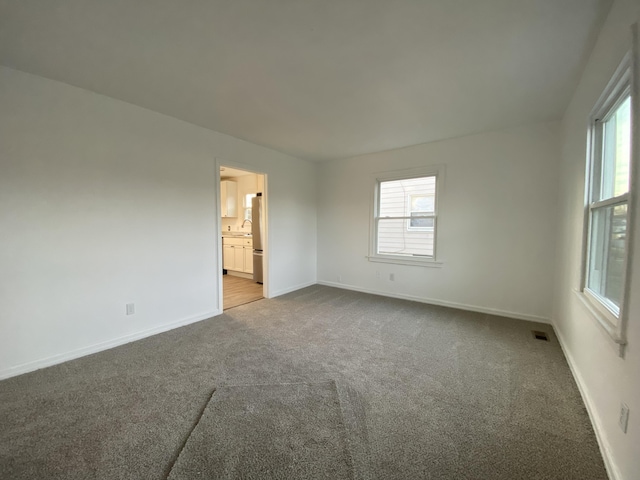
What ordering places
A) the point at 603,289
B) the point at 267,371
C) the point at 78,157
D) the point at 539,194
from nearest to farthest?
the point at 603,289
the point at 267,371
the point at 78,157
the point at 539,194

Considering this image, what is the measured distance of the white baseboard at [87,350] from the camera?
220cm

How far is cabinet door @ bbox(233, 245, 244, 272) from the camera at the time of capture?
6248 millimetres

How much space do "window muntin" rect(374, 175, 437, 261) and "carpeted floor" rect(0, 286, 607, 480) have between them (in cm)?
173

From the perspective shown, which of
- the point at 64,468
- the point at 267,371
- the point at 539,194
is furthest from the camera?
the point at 539,194

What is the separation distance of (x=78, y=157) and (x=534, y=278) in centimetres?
540

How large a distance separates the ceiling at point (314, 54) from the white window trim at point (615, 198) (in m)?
0.47

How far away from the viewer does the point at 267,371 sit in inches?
89.0

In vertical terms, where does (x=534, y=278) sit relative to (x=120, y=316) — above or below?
above

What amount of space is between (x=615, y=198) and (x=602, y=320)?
741 millimetres

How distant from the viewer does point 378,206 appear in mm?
4809

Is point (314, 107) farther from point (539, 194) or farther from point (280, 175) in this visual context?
point (539, 194)

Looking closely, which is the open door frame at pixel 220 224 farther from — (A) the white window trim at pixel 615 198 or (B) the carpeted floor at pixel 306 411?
(A) the white window trim at pixel 615 198

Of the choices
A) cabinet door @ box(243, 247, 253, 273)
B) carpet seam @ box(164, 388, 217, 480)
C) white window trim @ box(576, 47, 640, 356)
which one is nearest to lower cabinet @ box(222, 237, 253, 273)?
cabinet door @ box(243, 247, 253, 273)

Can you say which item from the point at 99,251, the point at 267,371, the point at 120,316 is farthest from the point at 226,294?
the point at 267,371
